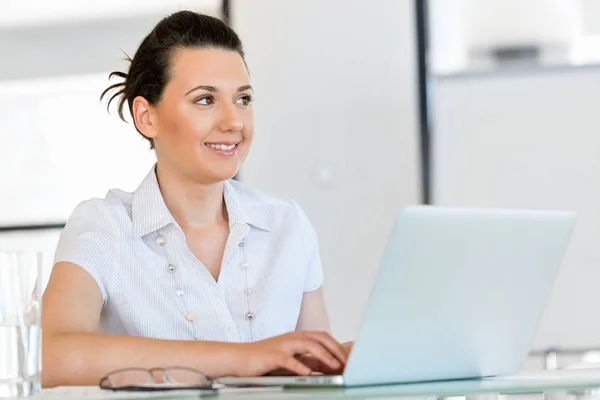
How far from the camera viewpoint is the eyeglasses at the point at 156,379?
4.06 feet

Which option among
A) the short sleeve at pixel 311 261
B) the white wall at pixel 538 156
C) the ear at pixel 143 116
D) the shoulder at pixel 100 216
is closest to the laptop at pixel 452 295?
the shoulder at pixel 100 216

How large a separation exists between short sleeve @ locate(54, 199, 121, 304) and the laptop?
2.25 ft

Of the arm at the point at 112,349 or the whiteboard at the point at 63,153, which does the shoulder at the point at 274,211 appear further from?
the whiteboard at the point at 63,153

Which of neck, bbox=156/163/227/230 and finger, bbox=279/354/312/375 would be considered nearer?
finger, bbox=279/354/312/375

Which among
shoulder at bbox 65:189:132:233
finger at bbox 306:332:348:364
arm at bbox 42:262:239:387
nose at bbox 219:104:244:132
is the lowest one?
finger at bbox 306:332:348:364

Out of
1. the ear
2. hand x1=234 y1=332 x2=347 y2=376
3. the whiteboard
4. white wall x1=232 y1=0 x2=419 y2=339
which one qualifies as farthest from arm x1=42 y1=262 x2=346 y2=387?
the whiteboard

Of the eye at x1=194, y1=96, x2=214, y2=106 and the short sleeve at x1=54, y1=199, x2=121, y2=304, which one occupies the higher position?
the eye at x1=194, y1=96, x2=214, y2=106

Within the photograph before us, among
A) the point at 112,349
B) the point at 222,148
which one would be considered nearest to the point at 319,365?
the point at 112,349

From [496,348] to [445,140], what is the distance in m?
2.29

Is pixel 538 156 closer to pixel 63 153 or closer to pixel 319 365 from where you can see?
pixel 63 153

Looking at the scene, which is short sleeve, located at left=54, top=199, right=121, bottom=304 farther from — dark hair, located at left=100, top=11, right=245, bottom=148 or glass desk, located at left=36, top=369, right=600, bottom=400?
glass desk, located at left=36, top=369, right=600, bottom=400

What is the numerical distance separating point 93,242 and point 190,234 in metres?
0.24

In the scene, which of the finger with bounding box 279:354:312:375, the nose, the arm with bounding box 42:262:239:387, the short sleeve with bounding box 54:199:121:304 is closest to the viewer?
the finger with bounding box 279:354:312:375

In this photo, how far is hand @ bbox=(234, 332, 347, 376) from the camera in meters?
1.41
